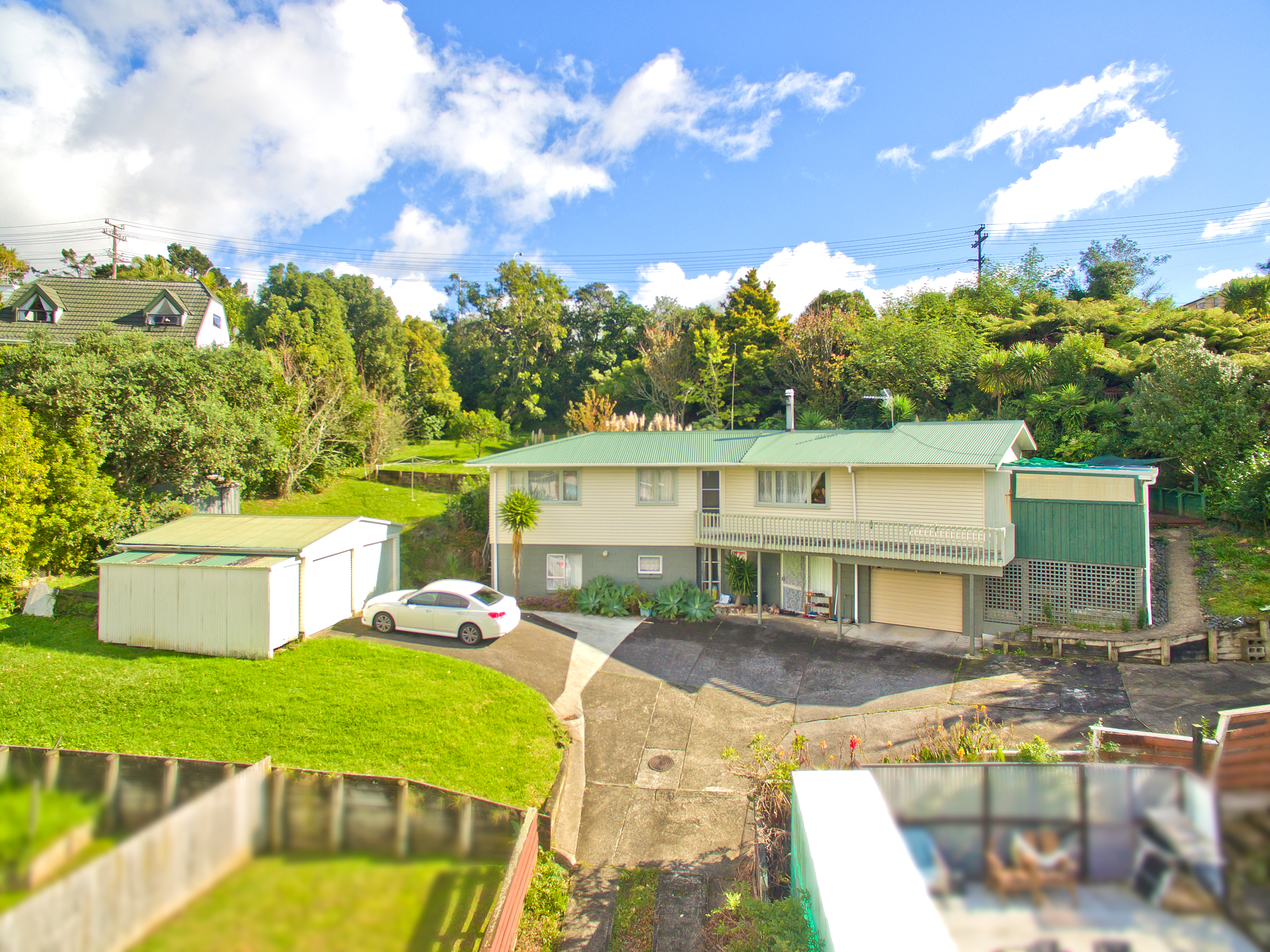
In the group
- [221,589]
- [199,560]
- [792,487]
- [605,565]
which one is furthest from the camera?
[605,565]

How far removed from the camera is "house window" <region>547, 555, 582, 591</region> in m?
18.9

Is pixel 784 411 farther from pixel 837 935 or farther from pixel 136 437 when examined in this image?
pixel 837 935

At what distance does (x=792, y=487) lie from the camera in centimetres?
1773

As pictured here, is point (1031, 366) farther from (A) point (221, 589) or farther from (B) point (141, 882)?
(B) point (141, 882)

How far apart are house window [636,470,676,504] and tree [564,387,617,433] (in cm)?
776

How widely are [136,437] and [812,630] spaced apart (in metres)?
19.5

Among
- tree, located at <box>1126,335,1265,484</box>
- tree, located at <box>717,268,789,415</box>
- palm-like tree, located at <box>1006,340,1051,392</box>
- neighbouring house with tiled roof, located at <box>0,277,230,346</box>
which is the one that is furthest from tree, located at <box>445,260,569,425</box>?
tree, located at <box>1126,335,1265,484</box>

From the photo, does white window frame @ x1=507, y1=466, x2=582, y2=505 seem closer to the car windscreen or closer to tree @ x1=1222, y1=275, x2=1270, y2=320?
the car windscreen

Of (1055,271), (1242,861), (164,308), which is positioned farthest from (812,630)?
(1055,271)

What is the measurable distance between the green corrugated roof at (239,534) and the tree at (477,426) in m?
17.1

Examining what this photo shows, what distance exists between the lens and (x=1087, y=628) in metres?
14.4

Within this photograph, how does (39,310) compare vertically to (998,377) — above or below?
above

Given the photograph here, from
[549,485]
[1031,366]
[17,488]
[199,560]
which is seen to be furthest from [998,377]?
[17,488]

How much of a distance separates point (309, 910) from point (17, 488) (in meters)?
18.5
